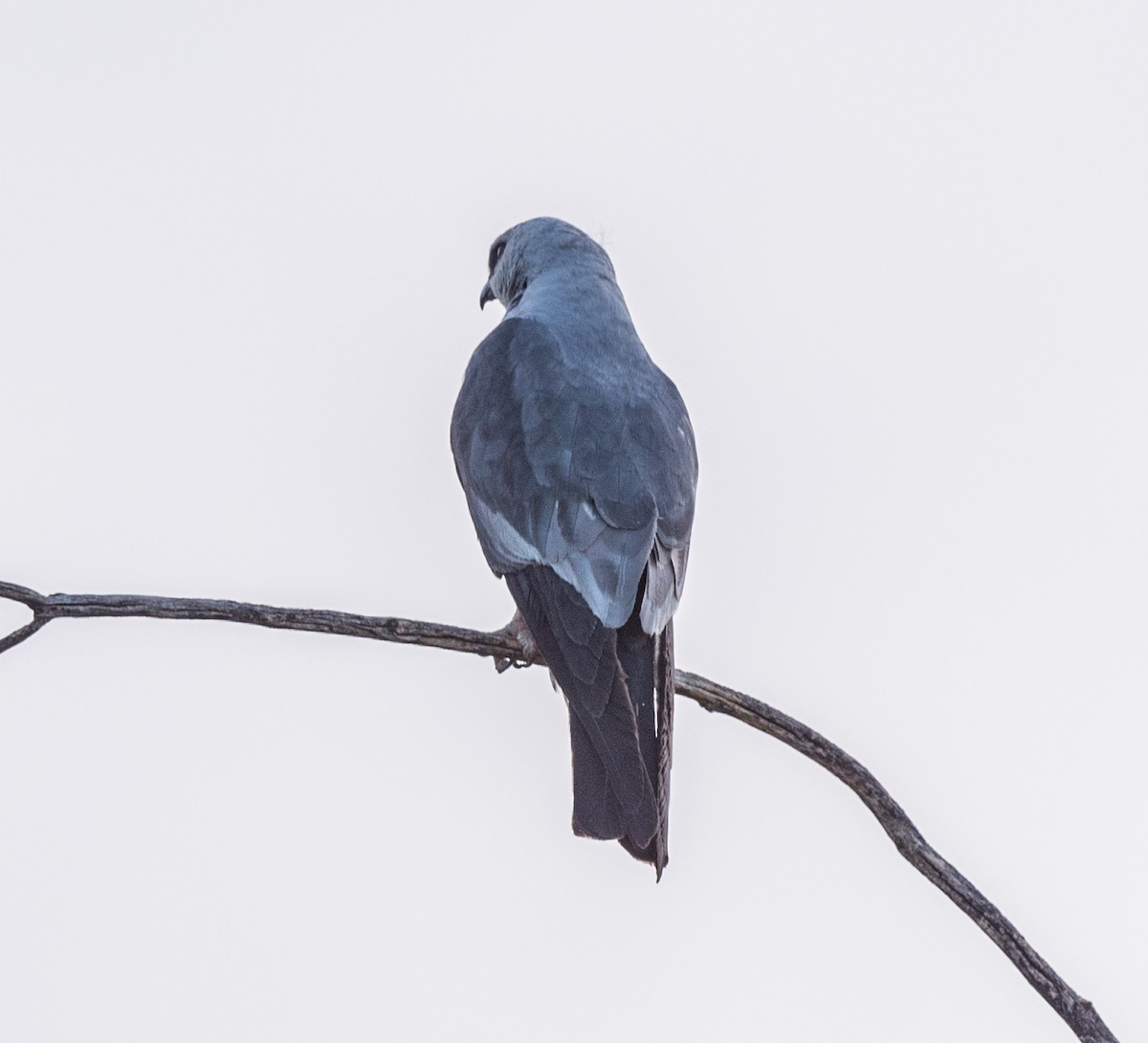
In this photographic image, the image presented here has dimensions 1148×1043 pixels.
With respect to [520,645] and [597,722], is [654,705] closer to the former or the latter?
[597,722]

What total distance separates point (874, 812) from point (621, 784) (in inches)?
37.5

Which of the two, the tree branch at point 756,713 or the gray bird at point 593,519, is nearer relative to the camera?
the tree branch at point 756,713

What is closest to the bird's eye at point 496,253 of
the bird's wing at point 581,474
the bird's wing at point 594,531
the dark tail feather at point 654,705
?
the bird's wing at point 594,531

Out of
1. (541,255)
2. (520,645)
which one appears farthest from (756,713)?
(541,255)

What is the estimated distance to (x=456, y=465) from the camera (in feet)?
16.3

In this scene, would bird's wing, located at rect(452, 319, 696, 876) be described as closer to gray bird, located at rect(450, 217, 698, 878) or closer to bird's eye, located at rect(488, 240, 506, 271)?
gray bird, located at rect(450, 217, 698, 878)

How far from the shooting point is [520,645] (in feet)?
13.7

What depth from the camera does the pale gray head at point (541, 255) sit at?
19.1 ft

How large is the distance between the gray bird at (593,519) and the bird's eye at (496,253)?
1.13 metres

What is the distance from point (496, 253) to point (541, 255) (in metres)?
0.67

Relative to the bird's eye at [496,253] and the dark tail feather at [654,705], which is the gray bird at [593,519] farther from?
the bird's eye at [496,253]

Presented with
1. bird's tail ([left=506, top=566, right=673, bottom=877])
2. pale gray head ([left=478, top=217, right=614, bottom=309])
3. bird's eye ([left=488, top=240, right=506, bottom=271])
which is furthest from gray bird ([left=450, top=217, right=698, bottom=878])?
bird's eye ([left=488, top=240, right=506, bottom=271])

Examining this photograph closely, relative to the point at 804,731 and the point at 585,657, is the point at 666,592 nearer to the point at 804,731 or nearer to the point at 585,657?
the point at 585,657

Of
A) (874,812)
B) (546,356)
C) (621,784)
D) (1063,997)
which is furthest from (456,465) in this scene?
(1063,997)
